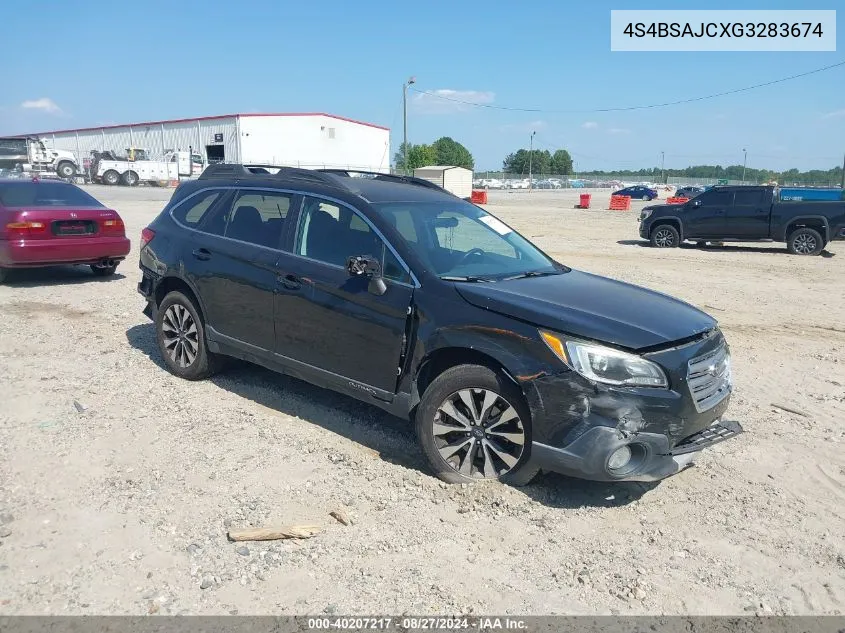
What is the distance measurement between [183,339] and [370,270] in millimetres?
2476

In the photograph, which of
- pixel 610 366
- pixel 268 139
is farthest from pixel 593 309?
pixel 268 139

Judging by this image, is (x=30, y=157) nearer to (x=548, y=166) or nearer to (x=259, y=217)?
(x=259, y=217)

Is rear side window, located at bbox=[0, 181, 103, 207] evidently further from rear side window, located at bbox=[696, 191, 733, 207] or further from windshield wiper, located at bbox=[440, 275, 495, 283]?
rear side window, located at bbox=[696, 191, 733, 207]

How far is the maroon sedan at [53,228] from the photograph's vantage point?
942 cm

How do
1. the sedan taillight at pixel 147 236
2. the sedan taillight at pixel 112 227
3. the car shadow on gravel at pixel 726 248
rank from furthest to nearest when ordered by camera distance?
the car shadow on gravel at pixel 726 248
the sedan taillight at pixel 112 227
the sedan taillight at pixel 147 236

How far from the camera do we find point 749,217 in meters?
17.3

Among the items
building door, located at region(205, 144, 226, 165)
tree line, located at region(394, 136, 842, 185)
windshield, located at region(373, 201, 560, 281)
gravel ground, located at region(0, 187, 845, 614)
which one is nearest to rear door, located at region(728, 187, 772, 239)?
gravel ground, located at region(0, 187, 845, 614)

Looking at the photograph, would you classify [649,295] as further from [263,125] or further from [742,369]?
[263,125]

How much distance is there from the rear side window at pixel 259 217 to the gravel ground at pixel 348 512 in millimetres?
1338

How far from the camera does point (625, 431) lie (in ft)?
11.7

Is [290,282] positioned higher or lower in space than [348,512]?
higher

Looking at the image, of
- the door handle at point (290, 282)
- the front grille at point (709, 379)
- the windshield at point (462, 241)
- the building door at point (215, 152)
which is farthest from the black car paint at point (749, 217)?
the building door at point (215, 152)

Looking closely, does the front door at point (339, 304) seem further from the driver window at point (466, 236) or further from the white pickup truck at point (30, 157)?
the white pickup truck at point (30, 157)

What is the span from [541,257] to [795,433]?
2.32 m
